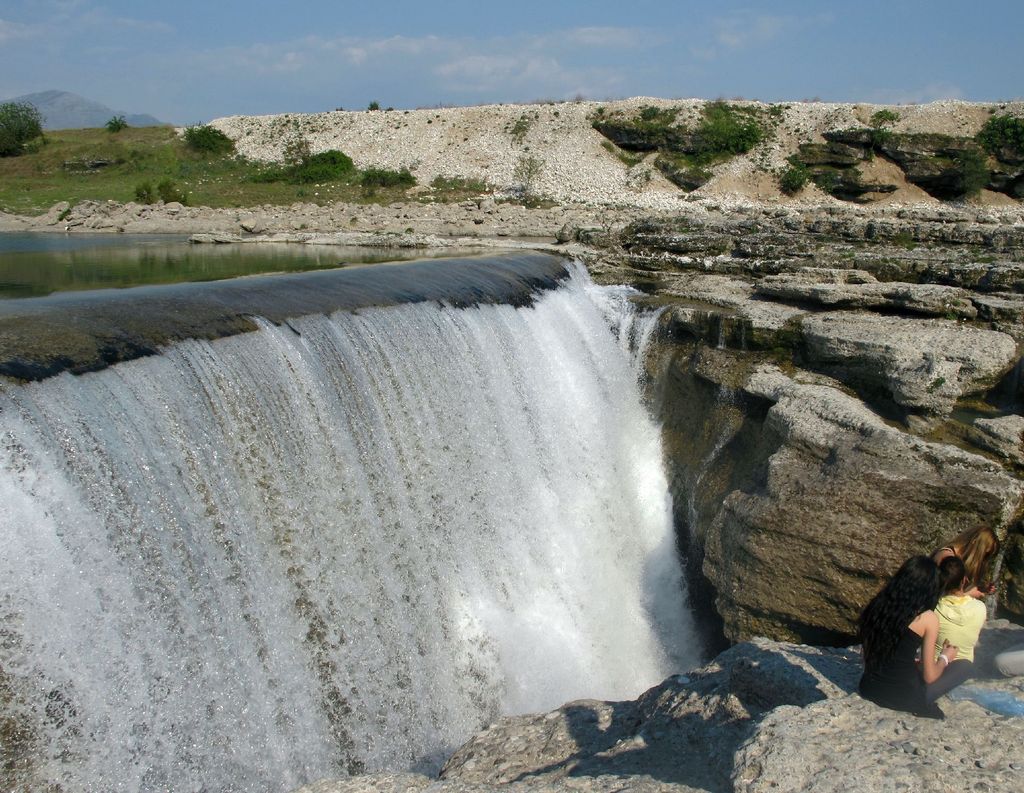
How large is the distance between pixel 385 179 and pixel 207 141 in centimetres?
1173

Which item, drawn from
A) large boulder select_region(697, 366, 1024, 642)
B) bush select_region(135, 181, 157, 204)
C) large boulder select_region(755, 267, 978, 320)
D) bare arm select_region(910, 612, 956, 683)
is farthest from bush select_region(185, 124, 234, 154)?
bare arm select_region(910, 612, 956, 683)

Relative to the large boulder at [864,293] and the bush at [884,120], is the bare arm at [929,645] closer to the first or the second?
the large boulder at [864,293]

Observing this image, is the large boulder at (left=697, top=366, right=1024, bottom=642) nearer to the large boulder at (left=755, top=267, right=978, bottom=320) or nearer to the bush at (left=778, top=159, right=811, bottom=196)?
the large boulder at (left=755, top=267, right=978, bottom=320)

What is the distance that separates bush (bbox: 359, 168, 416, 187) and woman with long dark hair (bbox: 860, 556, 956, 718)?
3056cm

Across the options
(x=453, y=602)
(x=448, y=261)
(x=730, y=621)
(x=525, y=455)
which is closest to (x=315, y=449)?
(x=453, y=602)

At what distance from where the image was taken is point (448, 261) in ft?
40.7

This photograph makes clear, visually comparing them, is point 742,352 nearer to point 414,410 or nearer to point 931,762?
point 414,410

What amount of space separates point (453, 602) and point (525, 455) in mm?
2297

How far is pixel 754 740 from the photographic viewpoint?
144 inches

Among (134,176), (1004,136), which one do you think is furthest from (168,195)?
(1004,136)

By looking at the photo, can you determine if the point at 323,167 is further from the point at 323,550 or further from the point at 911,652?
the point at 911,652

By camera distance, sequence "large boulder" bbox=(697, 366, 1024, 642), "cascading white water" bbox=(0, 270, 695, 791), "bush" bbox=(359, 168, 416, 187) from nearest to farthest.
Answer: "cascading white water" bbox=(0, 270, 695, 791) < "large boulder" bbox=(697, 366, 1024, 642) < "bush" bbox=(359, 168, 416, 187)

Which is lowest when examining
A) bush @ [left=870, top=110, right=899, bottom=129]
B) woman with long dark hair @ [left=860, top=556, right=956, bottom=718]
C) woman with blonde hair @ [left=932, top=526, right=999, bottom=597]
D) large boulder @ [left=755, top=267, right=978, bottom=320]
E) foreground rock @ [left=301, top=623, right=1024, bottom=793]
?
foreground rock @ [left=301, top=623, right=1024, bottom=793]

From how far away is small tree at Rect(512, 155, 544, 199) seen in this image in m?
31.6
